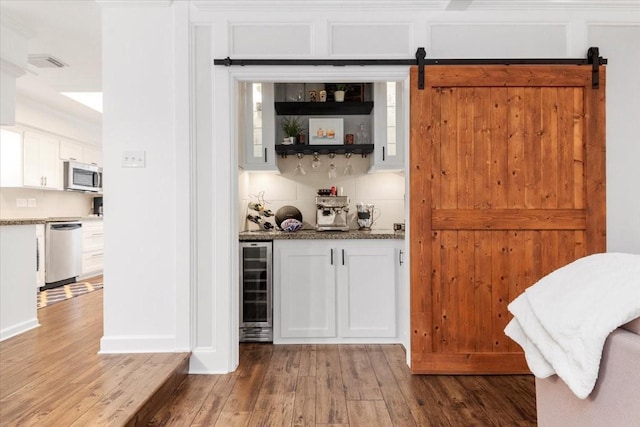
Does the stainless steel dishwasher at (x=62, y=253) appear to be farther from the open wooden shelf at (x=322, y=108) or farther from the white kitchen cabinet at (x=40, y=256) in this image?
the open wooden shelf at (x=322, y=108)

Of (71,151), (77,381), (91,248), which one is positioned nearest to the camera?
(77,381)

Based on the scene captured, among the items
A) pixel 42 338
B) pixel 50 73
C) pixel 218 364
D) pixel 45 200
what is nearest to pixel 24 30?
pixel 50 73

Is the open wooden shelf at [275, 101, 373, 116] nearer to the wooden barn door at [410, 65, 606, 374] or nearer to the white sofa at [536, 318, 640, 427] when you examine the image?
the wooden barn door at [410, 65, 606, 374]

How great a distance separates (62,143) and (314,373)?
6.13 m

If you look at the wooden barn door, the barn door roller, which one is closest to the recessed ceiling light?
the barn door roller

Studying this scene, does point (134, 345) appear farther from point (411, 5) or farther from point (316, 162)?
point (411, 5)

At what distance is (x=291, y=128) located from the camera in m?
3.89

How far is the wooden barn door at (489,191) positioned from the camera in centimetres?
269

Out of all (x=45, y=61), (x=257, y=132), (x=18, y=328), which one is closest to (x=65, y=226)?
(x=45, y=61)

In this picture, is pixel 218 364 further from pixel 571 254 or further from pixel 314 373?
pixel 571 254

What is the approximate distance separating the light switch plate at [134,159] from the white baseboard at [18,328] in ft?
5.89

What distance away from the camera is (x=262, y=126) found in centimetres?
372

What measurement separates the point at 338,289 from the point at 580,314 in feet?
7.22

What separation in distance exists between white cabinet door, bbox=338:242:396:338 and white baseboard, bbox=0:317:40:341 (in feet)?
8.70
